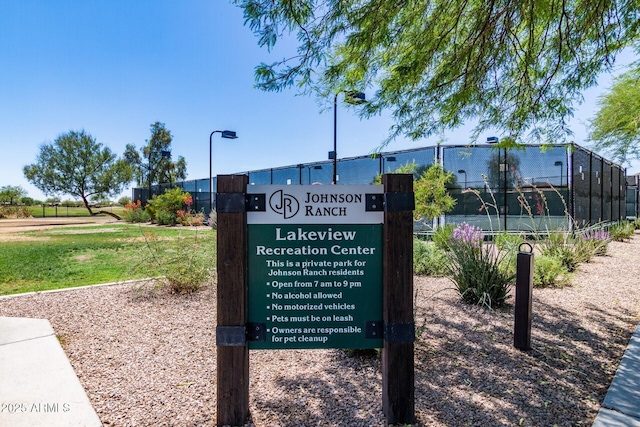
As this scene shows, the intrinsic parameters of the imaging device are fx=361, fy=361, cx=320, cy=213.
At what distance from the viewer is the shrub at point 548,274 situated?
17.7ft

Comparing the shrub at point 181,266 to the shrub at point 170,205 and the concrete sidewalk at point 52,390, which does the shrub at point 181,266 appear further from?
the shrub at point 170,205

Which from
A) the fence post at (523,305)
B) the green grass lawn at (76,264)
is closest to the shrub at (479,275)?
the fence post at (523,305)

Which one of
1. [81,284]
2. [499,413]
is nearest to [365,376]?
[499,413]

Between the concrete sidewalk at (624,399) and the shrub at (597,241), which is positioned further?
the shrub at (597,241)

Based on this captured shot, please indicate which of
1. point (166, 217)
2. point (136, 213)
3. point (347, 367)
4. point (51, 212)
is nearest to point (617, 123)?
point (347, 367)

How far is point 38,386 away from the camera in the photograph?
248 cm

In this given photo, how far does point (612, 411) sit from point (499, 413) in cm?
67

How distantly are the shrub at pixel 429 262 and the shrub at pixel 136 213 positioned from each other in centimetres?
2363

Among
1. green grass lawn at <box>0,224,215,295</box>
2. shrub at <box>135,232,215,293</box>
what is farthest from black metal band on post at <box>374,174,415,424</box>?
green grass lawn at <box>0,224,215,295</box>

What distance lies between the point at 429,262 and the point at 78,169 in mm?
48517

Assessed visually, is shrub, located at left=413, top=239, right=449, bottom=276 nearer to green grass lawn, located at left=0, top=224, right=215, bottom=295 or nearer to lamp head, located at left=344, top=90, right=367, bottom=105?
lamp head, located at left=344, top=90, right=367, bottom=105

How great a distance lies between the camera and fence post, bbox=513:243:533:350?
3.11 meters

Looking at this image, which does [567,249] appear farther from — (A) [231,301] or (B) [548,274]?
(A) [231,301]

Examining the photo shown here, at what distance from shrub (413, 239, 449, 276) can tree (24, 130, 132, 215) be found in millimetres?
43900
